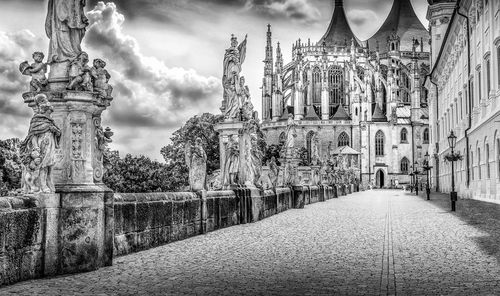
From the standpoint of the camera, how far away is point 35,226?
25.0 feet

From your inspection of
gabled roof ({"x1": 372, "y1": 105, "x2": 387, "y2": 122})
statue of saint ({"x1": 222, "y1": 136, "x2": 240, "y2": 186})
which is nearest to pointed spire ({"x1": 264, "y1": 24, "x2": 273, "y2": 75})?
Result: gabled roof ({"x1": 372, "y1": 105, "x2": 387, "y2": 122})

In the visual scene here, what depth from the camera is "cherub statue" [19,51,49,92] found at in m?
8.62

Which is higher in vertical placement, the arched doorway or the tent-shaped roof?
the tent-shaped roof

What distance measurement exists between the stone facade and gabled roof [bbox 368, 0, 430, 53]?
87575mm

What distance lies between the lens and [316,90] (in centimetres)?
11500

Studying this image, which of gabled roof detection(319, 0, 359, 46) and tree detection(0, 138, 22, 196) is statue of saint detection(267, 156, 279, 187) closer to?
tree detection(0, 138, 22, 196)

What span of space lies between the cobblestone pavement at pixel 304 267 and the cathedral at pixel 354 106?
88.2 m

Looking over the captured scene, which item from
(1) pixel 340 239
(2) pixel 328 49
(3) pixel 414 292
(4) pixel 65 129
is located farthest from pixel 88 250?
(2) pixel 328 49

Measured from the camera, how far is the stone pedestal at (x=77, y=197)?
26.3 ft

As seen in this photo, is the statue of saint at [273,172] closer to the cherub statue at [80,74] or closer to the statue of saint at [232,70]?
the statue of saint at [232,70]

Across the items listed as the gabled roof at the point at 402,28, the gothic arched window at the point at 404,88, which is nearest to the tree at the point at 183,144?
the gothic arched window at the point at 404,88

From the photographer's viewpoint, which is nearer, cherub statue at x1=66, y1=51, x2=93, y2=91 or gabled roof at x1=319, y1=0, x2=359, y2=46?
cherub statue at x1=66, y1=51, x2=93, y2=91

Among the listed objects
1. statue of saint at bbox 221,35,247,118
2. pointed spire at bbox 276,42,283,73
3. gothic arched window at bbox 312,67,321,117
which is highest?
pointed spire at bbox 276,42,283,73

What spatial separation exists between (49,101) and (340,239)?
6.80 m
